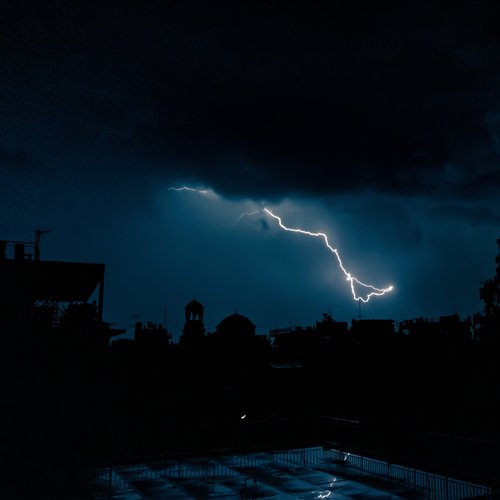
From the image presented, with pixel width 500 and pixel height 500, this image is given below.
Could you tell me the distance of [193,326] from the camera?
4634cm

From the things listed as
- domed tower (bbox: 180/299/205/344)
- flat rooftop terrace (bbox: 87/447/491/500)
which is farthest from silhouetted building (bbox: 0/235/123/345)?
domed tower (bbox: 180/299/205/344)

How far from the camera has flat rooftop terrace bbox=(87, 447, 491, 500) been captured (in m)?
15.1

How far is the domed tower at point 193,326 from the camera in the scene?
44.4 metres

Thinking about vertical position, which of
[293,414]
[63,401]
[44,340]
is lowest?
[293,414]

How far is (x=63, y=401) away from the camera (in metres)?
19.9

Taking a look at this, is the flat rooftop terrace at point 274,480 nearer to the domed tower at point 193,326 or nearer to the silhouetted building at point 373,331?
the silhouetted building at point 373,331

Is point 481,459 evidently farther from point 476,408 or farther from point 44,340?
point 44,340

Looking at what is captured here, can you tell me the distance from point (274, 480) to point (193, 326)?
30.1 m

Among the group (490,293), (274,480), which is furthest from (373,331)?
(274,480)

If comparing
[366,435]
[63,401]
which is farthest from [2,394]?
[366,435]

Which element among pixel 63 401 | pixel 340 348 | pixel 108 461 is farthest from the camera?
pixel 340 348

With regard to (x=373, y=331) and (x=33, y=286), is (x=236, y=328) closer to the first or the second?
(x=373, y=331)

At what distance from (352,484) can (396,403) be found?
14420 millimetres

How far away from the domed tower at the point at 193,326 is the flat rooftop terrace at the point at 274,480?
23.8 meters
